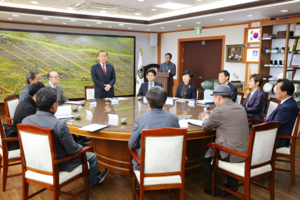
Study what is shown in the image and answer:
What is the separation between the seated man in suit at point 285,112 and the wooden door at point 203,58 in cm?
491

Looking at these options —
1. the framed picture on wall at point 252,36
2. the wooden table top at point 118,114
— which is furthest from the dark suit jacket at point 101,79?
the framed picture on wall at point 252,36

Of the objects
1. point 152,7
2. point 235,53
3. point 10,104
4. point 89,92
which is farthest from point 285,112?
point 235,53

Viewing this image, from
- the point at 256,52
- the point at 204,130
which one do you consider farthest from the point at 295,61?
the point at 204,130

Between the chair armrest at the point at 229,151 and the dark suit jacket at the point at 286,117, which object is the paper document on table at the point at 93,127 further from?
the dark suit jacket at the point at 286,117

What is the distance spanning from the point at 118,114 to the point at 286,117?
87.2 inches

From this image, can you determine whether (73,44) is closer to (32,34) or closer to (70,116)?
(32,34)

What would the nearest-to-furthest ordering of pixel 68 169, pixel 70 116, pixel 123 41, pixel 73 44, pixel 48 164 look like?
1. pixel 48 164
2. pixel 68 169
3. pixel 70 116
4. pixel 73 44
5. pixel 123 41

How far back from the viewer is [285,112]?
2.93 metres

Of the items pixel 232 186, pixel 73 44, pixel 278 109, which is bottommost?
pixel 232 186

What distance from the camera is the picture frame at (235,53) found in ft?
23.1

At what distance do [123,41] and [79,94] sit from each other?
268 cm

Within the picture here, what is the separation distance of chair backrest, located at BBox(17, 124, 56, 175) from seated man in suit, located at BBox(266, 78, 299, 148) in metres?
2.58

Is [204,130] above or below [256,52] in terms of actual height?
below

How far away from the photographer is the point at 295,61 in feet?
18.3
